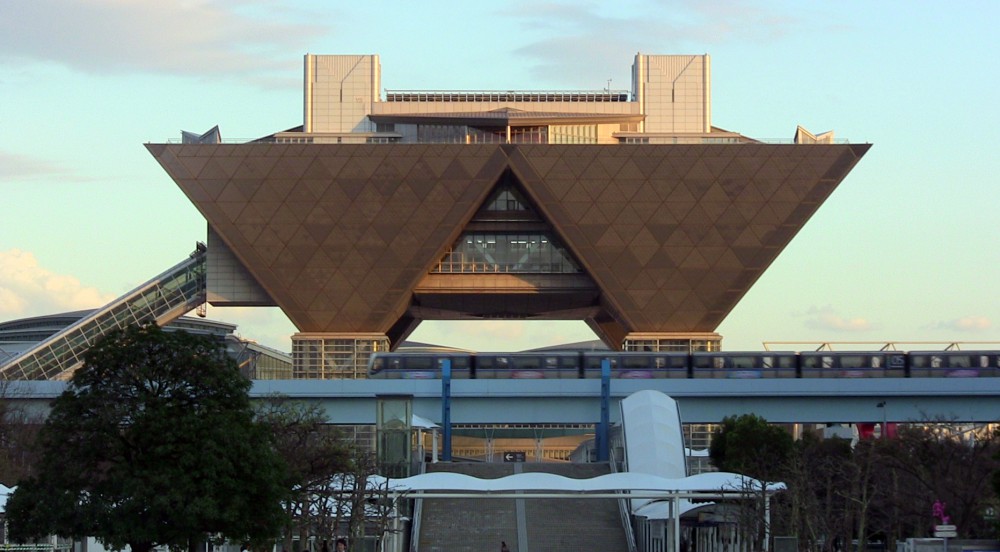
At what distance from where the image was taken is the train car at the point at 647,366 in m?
83.5

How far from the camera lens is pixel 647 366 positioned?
275 feet

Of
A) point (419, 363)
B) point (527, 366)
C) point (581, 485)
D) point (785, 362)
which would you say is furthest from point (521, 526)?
point (785, 362)

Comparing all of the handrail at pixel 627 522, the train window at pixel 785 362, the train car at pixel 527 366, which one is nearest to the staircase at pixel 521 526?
the handrail at pixel 627 522

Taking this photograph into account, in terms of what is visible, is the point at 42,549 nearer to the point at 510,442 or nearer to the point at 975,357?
the point at 975,357

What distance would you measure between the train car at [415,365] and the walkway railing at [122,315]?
784 inches

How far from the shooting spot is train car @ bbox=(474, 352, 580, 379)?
84.1m

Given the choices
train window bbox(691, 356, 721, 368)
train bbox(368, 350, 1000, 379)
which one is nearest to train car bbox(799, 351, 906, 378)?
train bbox(368, 350, 1000, 379)

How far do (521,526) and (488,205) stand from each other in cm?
5151

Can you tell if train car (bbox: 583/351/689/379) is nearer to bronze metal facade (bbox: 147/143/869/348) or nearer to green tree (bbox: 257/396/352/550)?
bronze metal facade (bbox: 147/143/869/348)

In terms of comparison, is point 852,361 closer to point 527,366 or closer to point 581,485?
point 527,366

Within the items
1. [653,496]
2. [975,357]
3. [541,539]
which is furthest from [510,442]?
[653,496]

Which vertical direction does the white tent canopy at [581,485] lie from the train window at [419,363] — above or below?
below

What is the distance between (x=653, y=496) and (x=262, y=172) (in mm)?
57594

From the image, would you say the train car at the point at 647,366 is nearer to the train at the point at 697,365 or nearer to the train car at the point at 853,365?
the train at the point at 697,365
